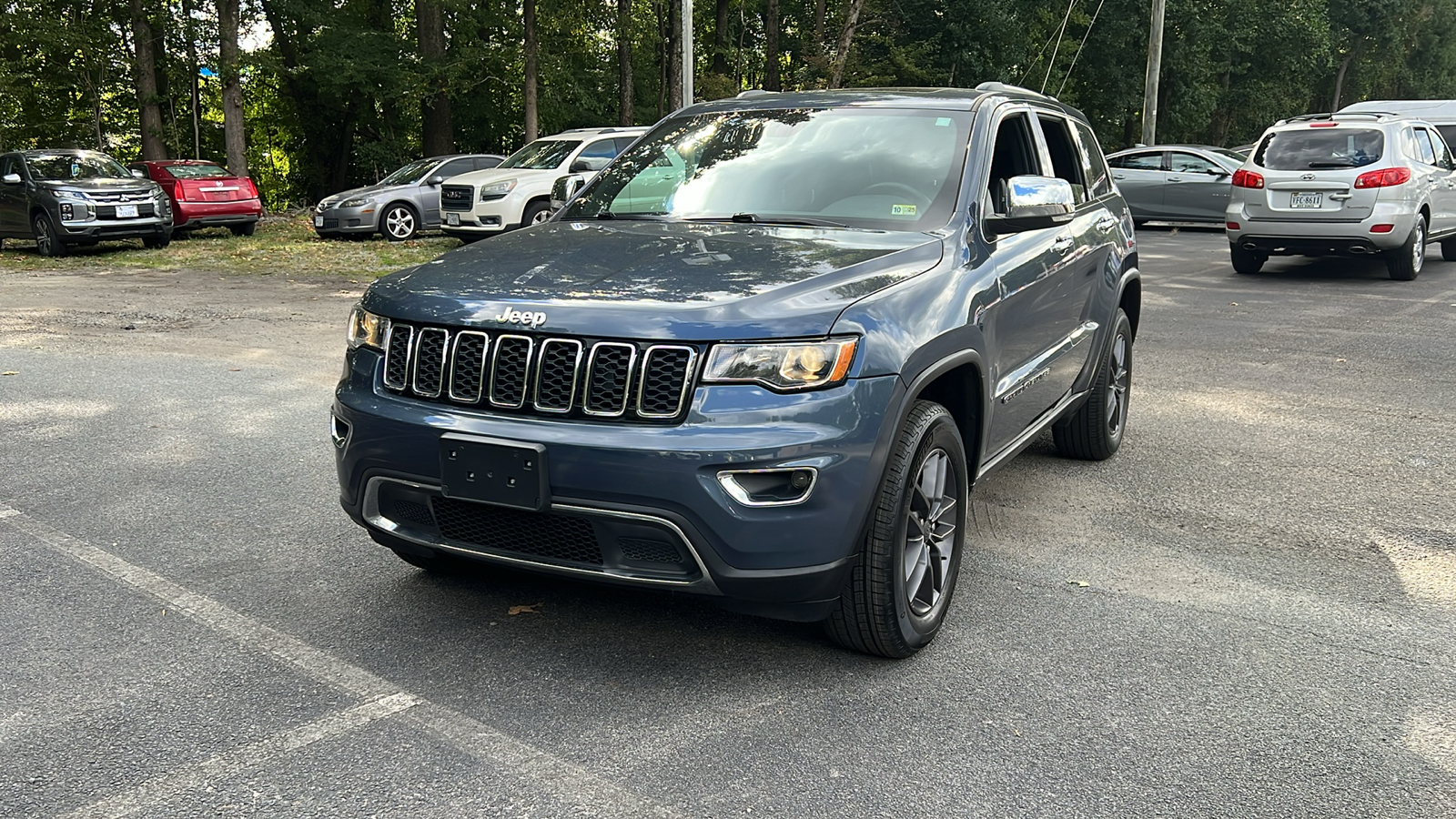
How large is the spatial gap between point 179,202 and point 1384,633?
66.8ft

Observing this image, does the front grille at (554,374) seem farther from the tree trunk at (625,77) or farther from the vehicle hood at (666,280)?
the tree trunk at (625,77)

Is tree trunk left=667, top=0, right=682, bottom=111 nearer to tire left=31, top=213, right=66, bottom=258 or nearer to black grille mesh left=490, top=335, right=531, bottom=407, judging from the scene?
tire left=31, top=213, right=66, bottom=258

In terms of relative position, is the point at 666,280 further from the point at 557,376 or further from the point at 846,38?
the point at 846,38

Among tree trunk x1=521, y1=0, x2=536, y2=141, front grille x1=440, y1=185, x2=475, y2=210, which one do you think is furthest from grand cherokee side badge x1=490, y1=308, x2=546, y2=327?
tree trunk x1=521, y1=0, x2=536, y2=141

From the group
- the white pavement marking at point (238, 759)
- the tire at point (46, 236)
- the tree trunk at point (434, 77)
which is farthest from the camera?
the tree trunk at point (434, 77)

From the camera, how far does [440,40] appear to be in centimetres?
2970

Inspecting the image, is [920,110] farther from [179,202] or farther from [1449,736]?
[179,202]

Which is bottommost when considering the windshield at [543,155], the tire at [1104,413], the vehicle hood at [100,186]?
the tire at [1104,413]

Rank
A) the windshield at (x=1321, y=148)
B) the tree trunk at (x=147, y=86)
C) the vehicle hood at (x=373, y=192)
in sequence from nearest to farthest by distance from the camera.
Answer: the windshield at (x=1321, y=148)
the vehicle hood at (x=373, y=192)
the tree trunk at (x=147, y=86)

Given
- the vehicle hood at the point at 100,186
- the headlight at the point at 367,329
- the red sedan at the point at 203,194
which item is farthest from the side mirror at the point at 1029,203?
the red sedan at the point at 203,194

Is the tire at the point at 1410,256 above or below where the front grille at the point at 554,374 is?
below

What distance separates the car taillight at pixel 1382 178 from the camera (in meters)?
12.9

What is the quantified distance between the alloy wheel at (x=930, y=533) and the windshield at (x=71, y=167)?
17.9 m

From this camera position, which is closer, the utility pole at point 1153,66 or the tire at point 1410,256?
the tire at point 1410,256
